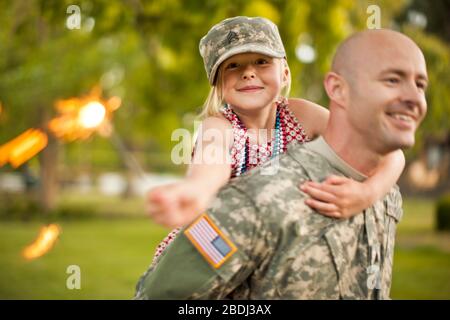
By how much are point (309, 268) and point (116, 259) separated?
1145 cm

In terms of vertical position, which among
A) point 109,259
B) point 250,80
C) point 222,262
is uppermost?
point 109,259

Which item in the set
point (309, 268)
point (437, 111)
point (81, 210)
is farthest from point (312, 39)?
point (81, 210)

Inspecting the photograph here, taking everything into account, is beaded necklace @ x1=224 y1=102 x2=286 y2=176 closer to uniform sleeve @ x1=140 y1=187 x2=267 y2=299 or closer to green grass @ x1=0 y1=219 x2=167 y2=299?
uniform sleeve @ x1=140 y1=187 x2=267 y2=299

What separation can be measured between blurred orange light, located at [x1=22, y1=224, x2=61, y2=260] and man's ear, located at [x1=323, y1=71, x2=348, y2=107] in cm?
1213

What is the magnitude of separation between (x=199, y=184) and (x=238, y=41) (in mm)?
738

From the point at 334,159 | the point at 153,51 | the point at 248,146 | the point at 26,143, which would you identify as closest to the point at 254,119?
the point at 248,146

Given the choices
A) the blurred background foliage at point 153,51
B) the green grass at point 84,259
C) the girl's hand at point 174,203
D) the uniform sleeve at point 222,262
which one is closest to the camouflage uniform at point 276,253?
the uniform sleeve at point 222,262

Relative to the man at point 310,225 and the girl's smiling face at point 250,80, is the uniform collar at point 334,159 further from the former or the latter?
the girl's smiling face at point 250,80

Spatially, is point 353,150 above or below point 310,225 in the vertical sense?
above

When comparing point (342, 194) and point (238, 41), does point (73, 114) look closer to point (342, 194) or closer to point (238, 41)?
point (238, 41)

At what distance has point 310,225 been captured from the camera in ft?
6.52

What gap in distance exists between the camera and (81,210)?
2106 centimetres

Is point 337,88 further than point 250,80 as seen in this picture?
No

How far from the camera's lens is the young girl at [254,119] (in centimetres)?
203
